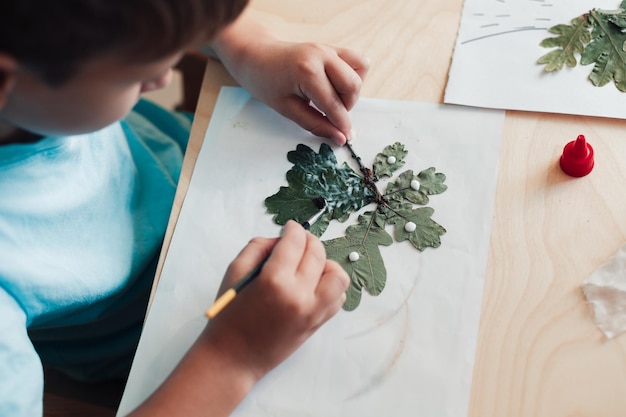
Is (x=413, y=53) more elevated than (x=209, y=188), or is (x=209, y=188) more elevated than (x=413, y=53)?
(x=413, y=53)

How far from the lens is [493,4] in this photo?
803 mm

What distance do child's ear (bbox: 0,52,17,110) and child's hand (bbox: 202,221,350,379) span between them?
24 centimetres

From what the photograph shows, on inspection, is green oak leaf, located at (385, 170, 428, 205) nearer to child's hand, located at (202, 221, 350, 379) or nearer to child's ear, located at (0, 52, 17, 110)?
child's hand, located at (202, 221, 350, 379)

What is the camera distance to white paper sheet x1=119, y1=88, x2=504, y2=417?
1.92 feet

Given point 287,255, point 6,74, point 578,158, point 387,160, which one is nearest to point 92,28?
point 6,74

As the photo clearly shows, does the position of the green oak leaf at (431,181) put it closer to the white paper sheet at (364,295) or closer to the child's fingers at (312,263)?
the white paper sheet at (364,295)

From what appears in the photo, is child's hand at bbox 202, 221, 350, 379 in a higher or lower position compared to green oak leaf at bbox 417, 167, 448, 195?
lower

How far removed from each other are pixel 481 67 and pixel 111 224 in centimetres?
47

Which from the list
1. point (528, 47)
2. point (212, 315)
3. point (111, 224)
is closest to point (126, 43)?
point (212, 315)

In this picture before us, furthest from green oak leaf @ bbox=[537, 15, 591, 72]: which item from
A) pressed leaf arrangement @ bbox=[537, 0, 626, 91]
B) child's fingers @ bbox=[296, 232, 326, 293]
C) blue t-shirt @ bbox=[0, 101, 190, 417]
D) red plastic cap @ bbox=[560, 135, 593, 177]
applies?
blue t-shirt @ bbox=[0, 101, 190, 417]

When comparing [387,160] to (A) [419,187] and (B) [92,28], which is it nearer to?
(A) [419,187]

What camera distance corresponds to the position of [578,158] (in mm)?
658

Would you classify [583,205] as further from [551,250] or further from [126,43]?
[126,43]

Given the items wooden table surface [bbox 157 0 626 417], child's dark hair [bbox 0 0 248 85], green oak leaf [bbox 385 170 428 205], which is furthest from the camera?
green oak leaf [bbox 385 170 428 205]
